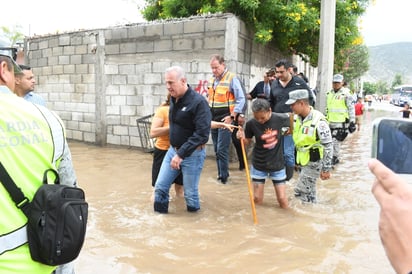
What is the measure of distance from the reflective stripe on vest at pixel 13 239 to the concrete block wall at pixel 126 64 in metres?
6.31

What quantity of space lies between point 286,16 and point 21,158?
23.5 feet

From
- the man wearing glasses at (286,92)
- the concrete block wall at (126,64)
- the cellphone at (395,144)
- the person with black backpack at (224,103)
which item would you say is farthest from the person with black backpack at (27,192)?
the concrete block wall at (126,64)

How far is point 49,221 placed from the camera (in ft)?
4.67

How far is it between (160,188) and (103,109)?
545cm

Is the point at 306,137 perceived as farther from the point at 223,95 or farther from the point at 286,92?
the point at 223,95

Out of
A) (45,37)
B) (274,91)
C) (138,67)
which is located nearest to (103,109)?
(138,67)

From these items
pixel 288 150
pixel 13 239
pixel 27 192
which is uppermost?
→ pixel 27 192

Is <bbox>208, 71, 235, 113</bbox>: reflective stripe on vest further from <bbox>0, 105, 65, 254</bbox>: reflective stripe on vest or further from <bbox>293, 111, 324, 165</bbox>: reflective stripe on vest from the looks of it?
<bbox>0, 105, 65, 254</bbox>: reflective stripe on vest

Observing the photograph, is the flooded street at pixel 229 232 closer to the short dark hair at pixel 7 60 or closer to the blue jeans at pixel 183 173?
the blue jeans at pixel 183 173

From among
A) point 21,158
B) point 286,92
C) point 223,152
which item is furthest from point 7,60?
point 286,92

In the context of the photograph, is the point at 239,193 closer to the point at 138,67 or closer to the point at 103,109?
the point at 138,67

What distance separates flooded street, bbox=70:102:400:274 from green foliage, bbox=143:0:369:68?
10.6ft

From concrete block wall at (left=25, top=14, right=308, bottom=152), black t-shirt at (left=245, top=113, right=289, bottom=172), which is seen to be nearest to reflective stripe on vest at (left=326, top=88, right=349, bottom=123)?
concrete block wall at (left=25, top=14, right=308, bottom=152)

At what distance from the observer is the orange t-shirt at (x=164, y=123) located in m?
4.93
